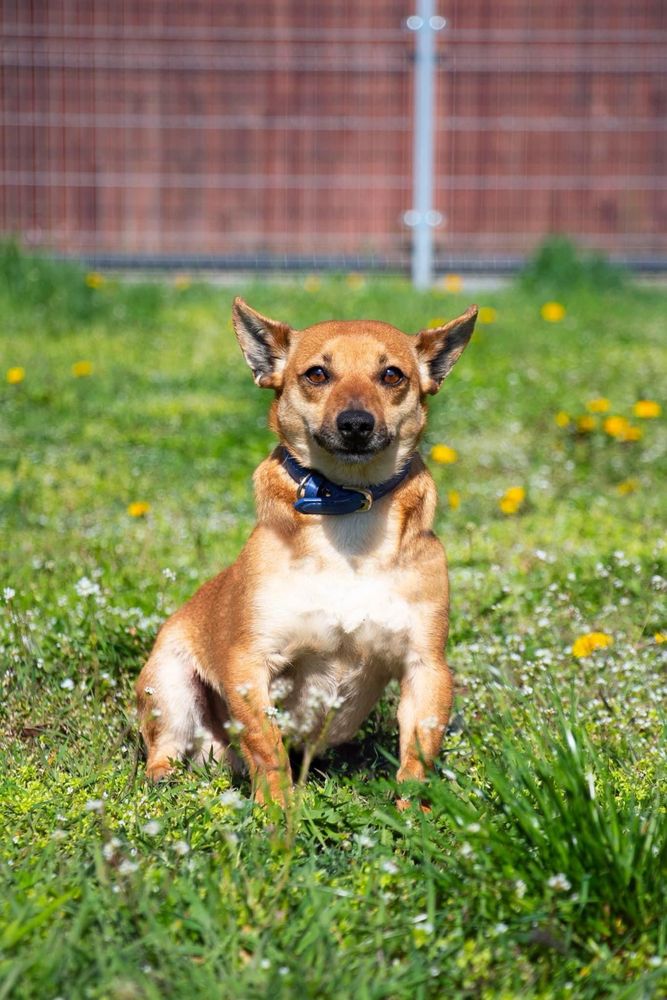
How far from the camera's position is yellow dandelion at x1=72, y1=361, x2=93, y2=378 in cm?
615

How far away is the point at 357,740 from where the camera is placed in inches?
124

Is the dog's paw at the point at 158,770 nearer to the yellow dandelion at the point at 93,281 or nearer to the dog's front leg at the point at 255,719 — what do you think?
the dog's front leg at the point at 255,719

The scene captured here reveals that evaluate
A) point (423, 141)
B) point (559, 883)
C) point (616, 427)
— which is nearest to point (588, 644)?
point (559, 883)

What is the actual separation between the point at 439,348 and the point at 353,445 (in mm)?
478

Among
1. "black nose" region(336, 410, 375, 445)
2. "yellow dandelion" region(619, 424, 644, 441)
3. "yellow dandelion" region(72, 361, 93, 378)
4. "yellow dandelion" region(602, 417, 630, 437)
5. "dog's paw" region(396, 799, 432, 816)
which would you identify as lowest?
"dog's paw" region(396, 799, 432, 816)

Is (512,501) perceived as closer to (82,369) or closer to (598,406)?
(598,406)

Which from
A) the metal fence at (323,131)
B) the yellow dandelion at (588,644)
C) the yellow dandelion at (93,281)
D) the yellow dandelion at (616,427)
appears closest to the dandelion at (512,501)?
the yellow dandelion at (616,427)

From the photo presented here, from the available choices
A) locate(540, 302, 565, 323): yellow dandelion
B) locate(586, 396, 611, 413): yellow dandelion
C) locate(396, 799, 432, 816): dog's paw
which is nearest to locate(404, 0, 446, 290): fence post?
locate(540, 302, 565, 323): yellow dandelion

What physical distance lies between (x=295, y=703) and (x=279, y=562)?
0.35m

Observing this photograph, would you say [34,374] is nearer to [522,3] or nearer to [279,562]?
[279,562]

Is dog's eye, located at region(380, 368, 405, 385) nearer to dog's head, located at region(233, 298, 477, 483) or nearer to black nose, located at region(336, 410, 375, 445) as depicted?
dog's head, located at region(233, 298, 477, 483)

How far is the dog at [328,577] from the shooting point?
2715mm

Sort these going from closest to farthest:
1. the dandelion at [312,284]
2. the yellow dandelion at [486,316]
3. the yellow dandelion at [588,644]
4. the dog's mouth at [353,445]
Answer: the dog's mouth at [353,445], the yellow dandelion at [588,644], the yellow dandelion at [486,316], the dandelion at [312,284]

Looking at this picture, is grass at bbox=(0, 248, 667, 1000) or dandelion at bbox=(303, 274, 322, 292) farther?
dandelion at bbox=(303, 274, 322, 292)
